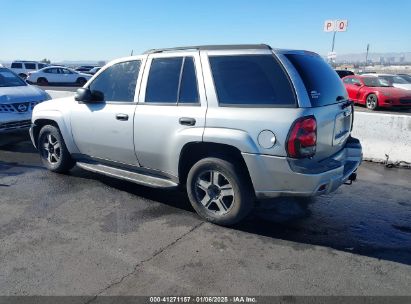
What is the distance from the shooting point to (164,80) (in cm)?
441

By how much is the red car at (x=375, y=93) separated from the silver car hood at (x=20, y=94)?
12177 mm

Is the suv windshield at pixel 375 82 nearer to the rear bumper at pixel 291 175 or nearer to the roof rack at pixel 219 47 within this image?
the rear bumper at pixel 291 175

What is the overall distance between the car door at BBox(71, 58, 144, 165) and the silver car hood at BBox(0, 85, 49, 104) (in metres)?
3.21

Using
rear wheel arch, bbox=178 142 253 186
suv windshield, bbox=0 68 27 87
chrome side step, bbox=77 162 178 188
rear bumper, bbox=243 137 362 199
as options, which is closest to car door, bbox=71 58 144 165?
chrome side step, bbox=77 162 178 188

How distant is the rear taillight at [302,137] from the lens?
11.4 feet

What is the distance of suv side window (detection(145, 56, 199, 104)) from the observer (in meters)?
4.16

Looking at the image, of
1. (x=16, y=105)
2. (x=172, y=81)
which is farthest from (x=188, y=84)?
(x=16, y=105)

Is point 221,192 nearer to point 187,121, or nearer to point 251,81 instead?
point 187,121

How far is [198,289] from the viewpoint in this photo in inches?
118

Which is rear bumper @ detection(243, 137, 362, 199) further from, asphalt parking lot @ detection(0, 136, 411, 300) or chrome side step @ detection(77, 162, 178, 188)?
chrome side step @ detection(77, 162, 178, 188)

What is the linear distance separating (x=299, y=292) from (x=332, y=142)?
1.67 m

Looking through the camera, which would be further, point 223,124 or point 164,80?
point 164,80

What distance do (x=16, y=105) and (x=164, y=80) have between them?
4784 mm

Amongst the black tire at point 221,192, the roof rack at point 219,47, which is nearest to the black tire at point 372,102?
the roof rack at point 219,47
